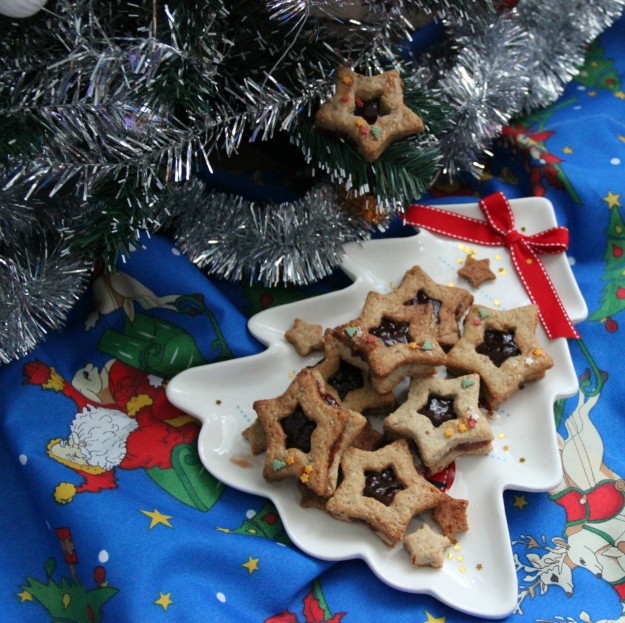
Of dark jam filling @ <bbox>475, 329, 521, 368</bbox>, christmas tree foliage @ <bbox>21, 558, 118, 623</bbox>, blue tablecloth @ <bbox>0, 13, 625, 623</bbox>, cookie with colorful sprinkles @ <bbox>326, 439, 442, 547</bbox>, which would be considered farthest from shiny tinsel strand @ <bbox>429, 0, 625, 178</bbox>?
christmas tree foliage @ <bbox>21, 558, 118, 623</bbox>

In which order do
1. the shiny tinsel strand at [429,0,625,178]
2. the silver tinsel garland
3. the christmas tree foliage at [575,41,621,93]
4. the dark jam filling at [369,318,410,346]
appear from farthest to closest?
1. the christmas tree foliage at [575,41,621,93]
2. the shiny tinsel strand at [429,0,625,178]
3. the dark jam filling at [369,318,410,346]
4. the silver tinsel garland

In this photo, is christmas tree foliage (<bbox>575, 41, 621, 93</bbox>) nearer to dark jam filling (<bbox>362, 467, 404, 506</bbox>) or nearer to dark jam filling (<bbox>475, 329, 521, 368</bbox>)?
dark jam filling (<bbox>475, 329, 521, 368</bbox>)

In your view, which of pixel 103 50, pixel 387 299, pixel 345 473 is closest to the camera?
pixel 103 50

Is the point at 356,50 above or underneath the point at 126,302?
above

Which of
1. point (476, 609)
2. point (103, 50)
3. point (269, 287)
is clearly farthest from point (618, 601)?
point (103, 50)

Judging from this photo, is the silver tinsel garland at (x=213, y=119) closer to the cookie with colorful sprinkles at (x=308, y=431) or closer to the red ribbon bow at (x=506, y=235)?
the red ribbon bow at (x=506, y=235)

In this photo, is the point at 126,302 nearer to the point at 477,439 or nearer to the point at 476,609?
the point at 477,439
